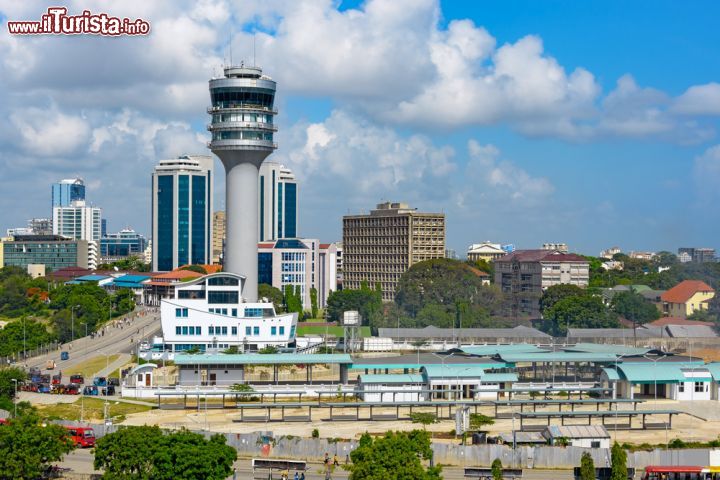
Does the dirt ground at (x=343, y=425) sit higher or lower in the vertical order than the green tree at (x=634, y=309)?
lower

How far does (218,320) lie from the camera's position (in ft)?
378

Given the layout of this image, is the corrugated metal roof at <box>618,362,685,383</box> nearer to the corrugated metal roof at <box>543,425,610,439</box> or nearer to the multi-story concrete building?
the corrugated metal roof at <box>543,425,610,439</box>

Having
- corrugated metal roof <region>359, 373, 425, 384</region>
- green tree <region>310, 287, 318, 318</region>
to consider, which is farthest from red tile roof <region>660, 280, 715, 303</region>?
corrugated metal roof <region>359, 373, 425, 384</region>

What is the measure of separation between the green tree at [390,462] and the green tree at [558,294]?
105376 millimetres

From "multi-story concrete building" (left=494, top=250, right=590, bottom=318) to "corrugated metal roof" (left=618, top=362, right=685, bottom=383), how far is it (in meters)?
85.5

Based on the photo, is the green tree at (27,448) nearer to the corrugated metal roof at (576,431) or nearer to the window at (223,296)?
the corrugated metal roof at (576,431)

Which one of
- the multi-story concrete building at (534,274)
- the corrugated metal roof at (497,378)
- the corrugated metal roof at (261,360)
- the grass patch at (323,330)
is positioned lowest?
the corrugated metal roof at (497,378)

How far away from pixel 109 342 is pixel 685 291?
91410mm

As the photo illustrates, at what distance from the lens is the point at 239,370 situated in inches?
3844

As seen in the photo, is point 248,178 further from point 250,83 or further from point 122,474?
point 122,474

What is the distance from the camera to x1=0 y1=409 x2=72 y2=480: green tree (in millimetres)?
59406

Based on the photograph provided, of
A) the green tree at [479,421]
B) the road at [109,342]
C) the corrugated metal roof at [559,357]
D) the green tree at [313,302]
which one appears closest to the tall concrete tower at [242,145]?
the road at [109,342]

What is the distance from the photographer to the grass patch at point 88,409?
276ft

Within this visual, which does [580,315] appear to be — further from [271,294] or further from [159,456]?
[159,456]
